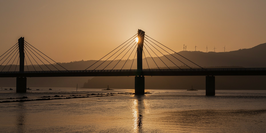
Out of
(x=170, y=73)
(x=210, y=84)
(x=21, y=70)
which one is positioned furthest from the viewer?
(x=21, y=70)

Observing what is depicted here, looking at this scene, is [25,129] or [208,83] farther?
[208,83]

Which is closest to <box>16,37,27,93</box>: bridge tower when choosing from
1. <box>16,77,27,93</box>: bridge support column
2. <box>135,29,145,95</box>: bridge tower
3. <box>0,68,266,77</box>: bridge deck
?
<box>16,77,27,93</box>: bridge support column

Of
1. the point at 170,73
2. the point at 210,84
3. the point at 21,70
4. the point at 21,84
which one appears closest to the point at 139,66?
the point at 170,73

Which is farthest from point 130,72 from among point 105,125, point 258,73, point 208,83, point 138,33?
point 105,125

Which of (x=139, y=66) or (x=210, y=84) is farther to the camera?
(x=210, y=84)

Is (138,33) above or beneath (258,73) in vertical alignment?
above

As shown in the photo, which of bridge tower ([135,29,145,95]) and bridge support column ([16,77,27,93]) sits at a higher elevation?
bridge tower ([135,29,145,95])

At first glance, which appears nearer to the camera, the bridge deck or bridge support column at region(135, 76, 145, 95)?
the bridge deck

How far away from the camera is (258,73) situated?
125188 millimetres

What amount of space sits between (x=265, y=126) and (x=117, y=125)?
15.5 m

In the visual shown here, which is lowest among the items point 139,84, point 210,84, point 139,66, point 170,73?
point 139,84

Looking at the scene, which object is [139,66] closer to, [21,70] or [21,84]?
[21,70]

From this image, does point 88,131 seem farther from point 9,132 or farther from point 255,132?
point 255,132

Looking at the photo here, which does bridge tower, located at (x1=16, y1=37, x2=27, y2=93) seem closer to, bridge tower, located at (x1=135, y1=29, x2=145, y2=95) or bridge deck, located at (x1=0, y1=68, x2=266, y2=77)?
bridge deck, located at (x1=0, y1=68, x2=266, y2=77)
